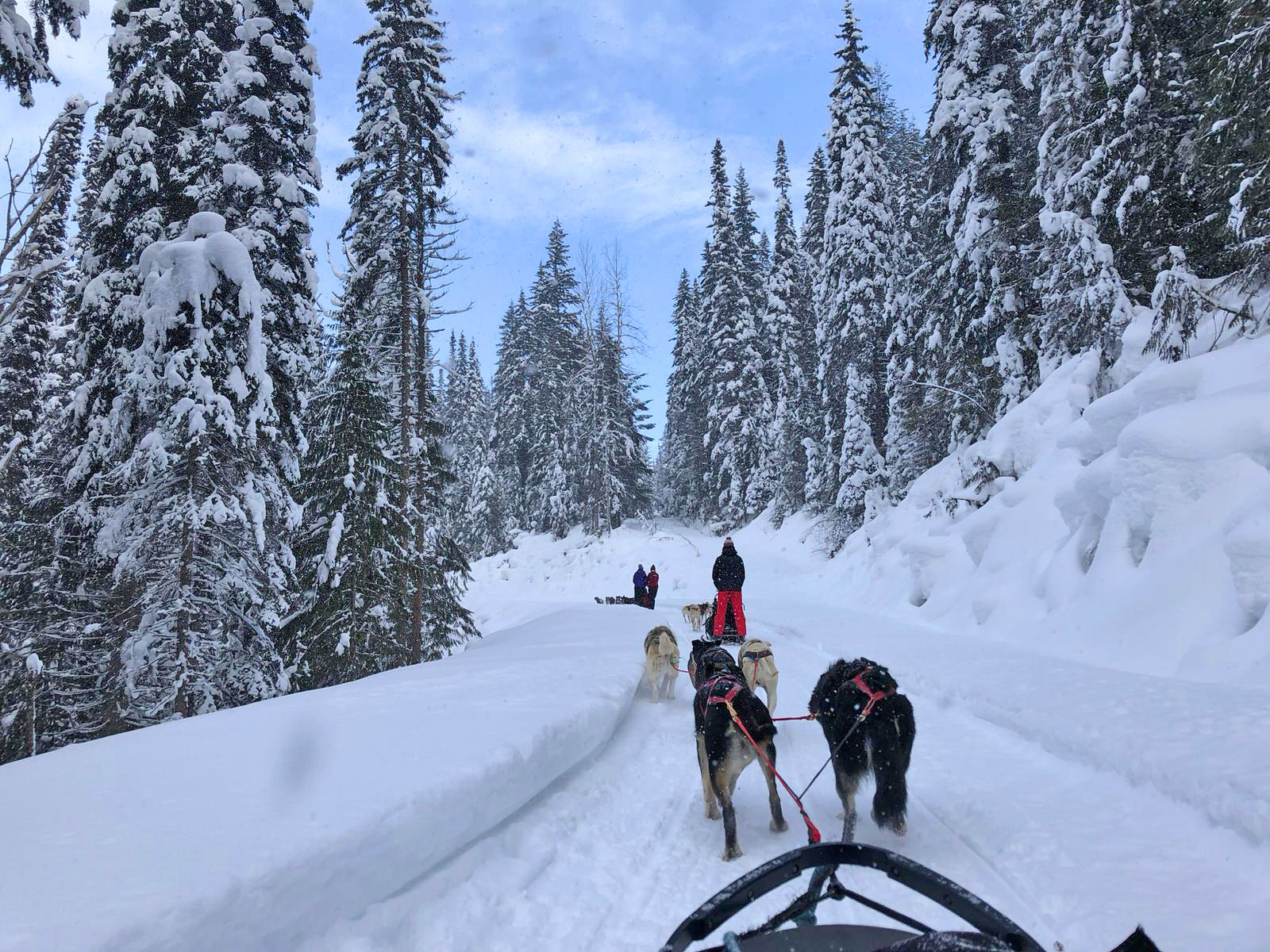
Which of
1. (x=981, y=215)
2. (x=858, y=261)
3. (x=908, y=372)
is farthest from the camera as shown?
(x=858, y=261)

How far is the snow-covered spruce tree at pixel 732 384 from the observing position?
3347 cm

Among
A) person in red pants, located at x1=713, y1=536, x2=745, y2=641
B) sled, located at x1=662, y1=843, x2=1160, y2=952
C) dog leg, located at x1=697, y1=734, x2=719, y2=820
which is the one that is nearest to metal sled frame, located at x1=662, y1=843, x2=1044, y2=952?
sled, located at x1=662, y1=843, x2=1160, y2=952

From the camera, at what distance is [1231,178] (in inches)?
355

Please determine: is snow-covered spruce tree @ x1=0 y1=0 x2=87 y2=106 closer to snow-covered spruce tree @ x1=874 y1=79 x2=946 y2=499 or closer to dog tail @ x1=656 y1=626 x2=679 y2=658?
dog tail @ x1=656 y1=626 x2=679 y2=658

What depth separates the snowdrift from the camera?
20.2 ft

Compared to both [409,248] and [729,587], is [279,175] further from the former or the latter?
[729,587]

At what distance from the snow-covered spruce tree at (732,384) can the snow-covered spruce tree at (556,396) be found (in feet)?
25.5

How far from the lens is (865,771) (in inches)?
165

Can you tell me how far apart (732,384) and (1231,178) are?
81.0 ft

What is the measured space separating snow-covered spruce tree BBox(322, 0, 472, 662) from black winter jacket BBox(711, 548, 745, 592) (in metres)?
6.56

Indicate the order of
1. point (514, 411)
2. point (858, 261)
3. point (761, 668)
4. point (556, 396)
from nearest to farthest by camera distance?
point (761, 668), point (858, 261), point (556, 396), point (514, 411)

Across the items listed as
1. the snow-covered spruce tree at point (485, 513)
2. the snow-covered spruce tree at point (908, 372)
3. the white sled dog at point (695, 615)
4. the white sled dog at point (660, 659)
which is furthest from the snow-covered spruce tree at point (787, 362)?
the white sled dog at point (660, 659)

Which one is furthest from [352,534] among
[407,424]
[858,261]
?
[858,261]

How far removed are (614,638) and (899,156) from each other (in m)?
32.8
